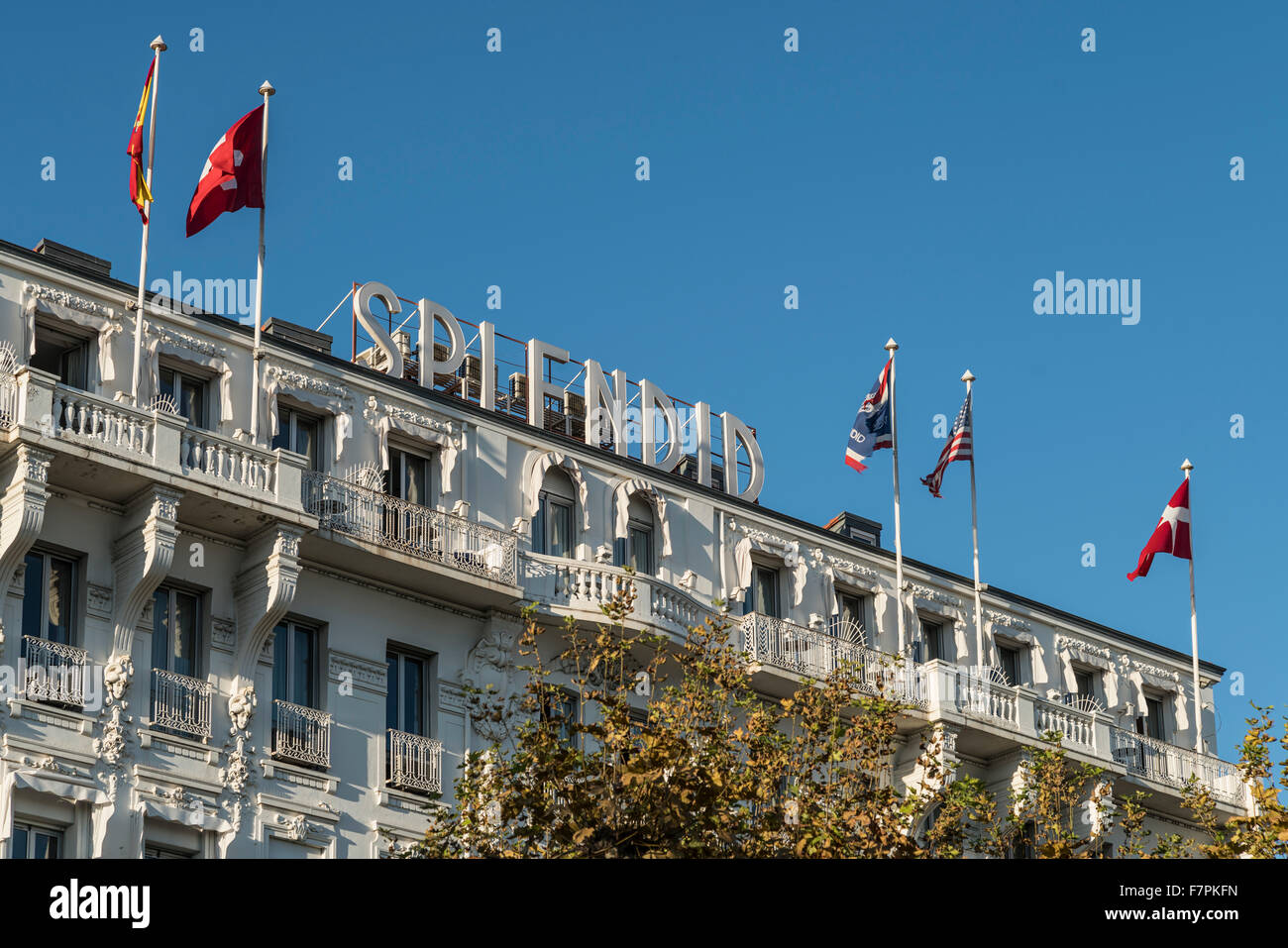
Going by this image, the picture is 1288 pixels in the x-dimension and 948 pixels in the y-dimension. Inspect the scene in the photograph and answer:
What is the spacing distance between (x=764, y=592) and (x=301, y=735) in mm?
13974

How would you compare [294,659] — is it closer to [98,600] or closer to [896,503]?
Result: [98,600]

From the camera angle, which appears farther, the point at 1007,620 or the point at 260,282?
the point at 1007,620

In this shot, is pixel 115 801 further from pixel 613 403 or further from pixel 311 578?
pixel 613 403

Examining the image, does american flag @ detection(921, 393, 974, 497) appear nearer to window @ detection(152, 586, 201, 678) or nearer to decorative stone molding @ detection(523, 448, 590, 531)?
decorative stone molding @ detection(523, 448, 590, 531)

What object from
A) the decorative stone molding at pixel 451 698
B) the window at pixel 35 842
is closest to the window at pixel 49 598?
the window at pixel 35 842

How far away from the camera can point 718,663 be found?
37938 millimetres

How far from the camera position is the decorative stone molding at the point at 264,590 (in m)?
42.3

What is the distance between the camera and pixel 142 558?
1609 inches

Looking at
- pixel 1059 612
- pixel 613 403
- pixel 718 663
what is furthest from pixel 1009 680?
pixel 718 663

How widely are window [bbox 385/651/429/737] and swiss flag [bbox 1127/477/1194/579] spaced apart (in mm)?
18900

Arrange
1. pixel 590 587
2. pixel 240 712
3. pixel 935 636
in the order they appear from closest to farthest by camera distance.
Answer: pixel 240 712 < pixel 590 587 < pixel 935 636

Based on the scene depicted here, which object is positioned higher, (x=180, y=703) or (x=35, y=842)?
(x=180, y=703)

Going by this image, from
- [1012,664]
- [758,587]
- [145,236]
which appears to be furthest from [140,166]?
[1012,664]
